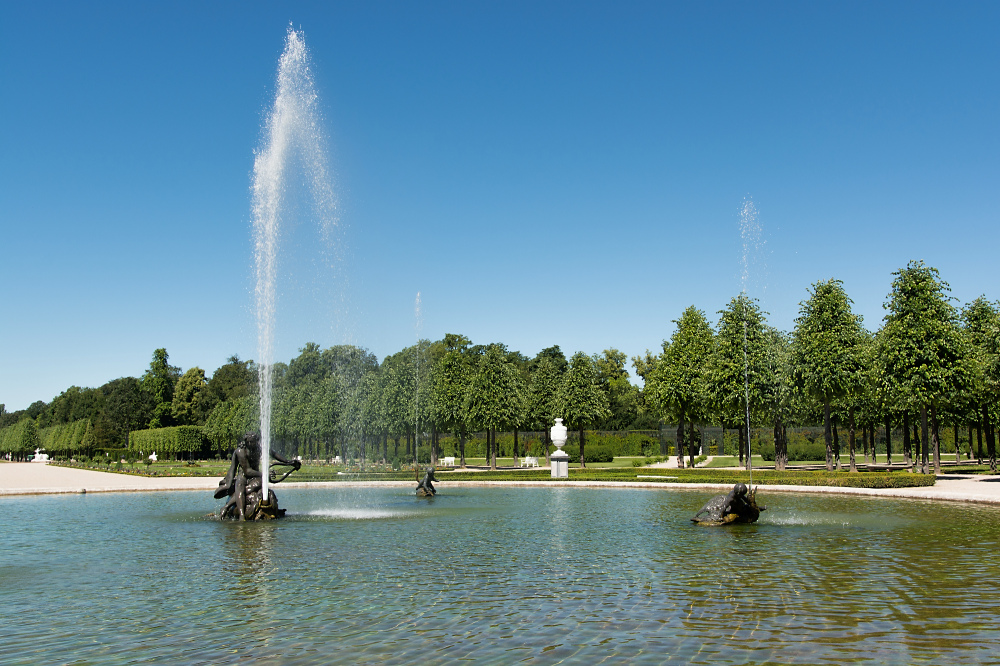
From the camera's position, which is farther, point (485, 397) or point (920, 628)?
point (485, 397)

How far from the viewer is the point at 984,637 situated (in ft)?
30.8

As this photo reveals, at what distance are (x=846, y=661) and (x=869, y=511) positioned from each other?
18.2 meters

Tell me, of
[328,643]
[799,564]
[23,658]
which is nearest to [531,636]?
[328,643]

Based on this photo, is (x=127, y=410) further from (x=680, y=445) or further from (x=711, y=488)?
(x=711, y=488)

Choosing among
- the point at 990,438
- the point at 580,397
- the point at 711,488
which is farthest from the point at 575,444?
the point at 711,488

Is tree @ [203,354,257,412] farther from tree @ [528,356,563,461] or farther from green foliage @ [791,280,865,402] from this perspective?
green foliage @ [791,280,865,402]

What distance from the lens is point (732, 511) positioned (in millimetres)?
21672

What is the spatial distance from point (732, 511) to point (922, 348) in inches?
1074

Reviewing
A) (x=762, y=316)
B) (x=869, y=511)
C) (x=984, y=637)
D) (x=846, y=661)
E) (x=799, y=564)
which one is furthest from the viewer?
(x=762, y=316)

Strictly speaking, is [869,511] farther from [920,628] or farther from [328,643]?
[328,643]

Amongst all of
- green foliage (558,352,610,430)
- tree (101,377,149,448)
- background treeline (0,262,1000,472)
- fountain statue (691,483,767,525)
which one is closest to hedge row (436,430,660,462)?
background treeline (0,262,1000,472)

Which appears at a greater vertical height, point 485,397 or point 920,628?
point 485,397

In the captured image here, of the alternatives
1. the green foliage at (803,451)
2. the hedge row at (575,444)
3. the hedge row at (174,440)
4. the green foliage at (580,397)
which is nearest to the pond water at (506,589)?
the green foliage at (580,397)

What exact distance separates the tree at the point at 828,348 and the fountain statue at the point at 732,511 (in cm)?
2352
